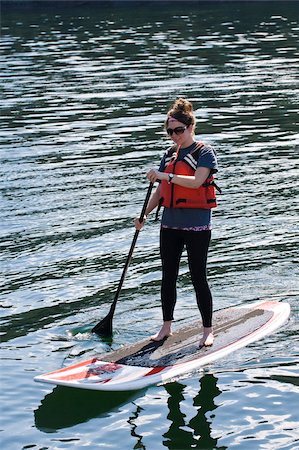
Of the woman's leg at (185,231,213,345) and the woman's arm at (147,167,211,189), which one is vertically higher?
→ the woman's arm at (147,167,211,189)

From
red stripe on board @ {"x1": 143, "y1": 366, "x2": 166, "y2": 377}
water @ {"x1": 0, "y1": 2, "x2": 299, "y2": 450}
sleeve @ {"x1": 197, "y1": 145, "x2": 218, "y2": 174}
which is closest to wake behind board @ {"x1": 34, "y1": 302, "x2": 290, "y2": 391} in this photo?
red stripe on board @ {"x1": 143, "y1": 366, "x2": 166, "y2": 377}

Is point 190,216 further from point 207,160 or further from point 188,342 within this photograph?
point 188,342

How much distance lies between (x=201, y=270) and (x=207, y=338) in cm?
73

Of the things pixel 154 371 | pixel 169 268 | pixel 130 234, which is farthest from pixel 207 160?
pixel 130 234

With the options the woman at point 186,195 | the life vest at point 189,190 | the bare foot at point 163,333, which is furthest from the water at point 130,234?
the life vest at point 189,190

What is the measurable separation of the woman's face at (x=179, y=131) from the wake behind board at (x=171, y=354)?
2035 millimetres

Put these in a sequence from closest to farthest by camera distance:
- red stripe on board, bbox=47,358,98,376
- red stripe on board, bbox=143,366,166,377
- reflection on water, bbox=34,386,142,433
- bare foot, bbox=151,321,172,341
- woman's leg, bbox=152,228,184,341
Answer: reflection on water, bbox=34,386,142,433 < red stripe on board, bbox=47,358,98,376 < red stripe on board, bbox=143,366,166,377 < woman's leg, bbox=152,228,184,341 < bare foot, bbox=151,321,172,341

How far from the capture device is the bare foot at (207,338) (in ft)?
35.6

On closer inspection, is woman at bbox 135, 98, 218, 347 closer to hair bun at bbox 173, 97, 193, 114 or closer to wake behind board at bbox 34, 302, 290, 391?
hair bun at bbox 173, 97, 193, 114

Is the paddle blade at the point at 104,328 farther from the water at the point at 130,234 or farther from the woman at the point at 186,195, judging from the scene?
the woman at the point at 186,195

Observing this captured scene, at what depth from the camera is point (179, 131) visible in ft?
34.1

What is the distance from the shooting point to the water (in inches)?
376

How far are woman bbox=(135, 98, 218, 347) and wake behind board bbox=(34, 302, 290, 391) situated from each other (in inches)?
16.2

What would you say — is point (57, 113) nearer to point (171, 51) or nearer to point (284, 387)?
point (171, 51)
